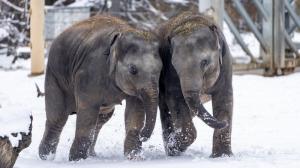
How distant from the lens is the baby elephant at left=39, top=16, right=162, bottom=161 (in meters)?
7.09

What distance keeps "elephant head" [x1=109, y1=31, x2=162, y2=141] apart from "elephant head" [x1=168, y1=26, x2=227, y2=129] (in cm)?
19

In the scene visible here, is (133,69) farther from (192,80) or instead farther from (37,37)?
(37,37)

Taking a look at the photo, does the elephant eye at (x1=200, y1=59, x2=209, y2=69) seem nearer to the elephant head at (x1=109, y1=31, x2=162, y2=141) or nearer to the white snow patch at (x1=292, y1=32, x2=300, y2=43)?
the elephant head at (x1=109, y1=31, x2=162, y2=141)

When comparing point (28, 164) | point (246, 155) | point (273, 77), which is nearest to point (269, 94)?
point (273, 77)

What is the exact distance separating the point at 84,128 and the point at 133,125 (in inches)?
17.6

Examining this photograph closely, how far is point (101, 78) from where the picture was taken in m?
7.48

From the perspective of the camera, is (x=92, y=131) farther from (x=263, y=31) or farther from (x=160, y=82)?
(x=263, y=31)

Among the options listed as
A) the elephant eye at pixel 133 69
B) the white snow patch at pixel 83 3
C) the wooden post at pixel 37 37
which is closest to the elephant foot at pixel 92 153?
the elephant eye at pixel 133 69

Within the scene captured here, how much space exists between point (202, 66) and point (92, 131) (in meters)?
1.27

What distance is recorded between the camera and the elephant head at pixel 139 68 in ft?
22.9

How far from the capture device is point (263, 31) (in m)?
16.9

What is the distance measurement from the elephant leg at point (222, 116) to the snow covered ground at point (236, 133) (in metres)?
0.19

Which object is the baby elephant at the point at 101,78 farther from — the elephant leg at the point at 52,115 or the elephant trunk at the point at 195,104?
the elephant trunk at the point at 195,104

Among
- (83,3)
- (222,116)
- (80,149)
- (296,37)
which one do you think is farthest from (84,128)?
(296,37)
